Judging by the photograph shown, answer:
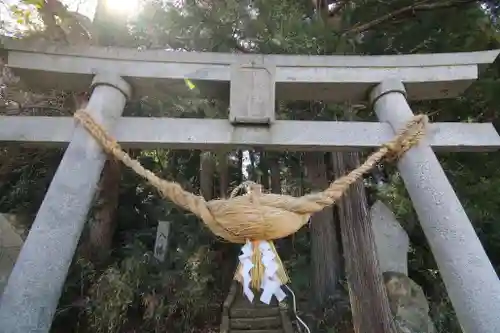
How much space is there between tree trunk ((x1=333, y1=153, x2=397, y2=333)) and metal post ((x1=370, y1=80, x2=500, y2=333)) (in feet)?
4.55

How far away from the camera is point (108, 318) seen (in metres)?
4.38

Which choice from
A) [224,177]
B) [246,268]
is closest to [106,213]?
[224,177]

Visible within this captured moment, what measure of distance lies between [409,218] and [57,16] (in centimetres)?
454

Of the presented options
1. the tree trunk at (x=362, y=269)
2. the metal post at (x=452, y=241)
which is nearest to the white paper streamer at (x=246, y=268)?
the metal post at (x=452, y=241)

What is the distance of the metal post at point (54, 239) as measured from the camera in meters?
1.92

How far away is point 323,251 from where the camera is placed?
4.59 metres

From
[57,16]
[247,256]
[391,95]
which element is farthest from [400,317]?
[57,16]

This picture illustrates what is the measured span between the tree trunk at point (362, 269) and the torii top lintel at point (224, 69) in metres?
1.37

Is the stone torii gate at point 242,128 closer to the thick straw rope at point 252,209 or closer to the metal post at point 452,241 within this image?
the metal post at point 452,241

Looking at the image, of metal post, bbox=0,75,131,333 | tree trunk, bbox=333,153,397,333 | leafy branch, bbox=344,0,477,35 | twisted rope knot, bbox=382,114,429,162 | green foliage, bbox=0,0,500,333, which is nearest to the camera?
metal post, bbox=0,75,131,333

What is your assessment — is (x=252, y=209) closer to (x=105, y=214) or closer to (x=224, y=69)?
(x=224, y=69)

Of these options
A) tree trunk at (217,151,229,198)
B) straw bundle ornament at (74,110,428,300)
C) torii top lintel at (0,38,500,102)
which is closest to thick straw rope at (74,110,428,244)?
straw bundle ornament at (74,110,428,300)

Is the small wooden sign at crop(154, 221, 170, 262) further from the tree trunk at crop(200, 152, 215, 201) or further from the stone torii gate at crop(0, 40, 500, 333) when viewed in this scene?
the stone torii gate at crop(0, 40, 500, 333)

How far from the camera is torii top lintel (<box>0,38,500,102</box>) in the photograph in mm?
2535
